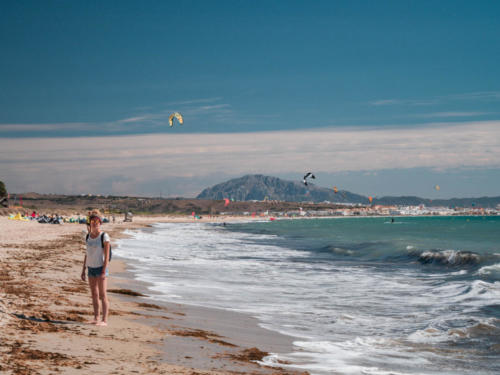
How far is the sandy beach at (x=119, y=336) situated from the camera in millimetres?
6473

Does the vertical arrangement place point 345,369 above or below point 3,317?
below

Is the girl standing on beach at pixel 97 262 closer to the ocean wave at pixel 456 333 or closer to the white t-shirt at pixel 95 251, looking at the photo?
the white t-shirt at pixel 95 251

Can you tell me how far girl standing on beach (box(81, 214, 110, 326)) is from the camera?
8656 mm

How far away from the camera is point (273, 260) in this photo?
29.5 m

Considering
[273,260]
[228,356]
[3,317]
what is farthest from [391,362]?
[273,260]

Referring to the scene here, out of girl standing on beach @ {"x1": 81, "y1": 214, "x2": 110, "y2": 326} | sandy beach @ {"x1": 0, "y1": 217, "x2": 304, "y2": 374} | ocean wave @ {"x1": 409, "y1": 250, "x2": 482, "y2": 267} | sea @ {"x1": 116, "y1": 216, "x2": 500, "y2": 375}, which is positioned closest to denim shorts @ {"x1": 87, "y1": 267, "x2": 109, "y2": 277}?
girl standing on beach @ {"x1": 81, "y1": 214, "x2": 110, "y2": 326}

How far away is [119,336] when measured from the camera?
26.7ft

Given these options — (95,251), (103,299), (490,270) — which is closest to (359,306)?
(103,299)

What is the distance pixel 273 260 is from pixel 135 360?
22927 millimetres

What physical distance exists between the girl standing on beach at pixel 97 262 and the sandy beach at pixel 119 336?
1.14 feet

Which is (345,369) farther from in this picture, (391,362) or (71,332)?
(71,332)

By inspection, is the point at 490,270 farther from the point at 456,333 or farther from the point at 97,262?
the point at 97,262

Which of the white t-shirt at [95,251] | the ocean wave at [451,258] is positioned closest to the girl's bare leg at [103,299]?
the white t-shirt at [95,251]

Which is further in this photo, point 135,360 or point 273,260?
point 273,260
